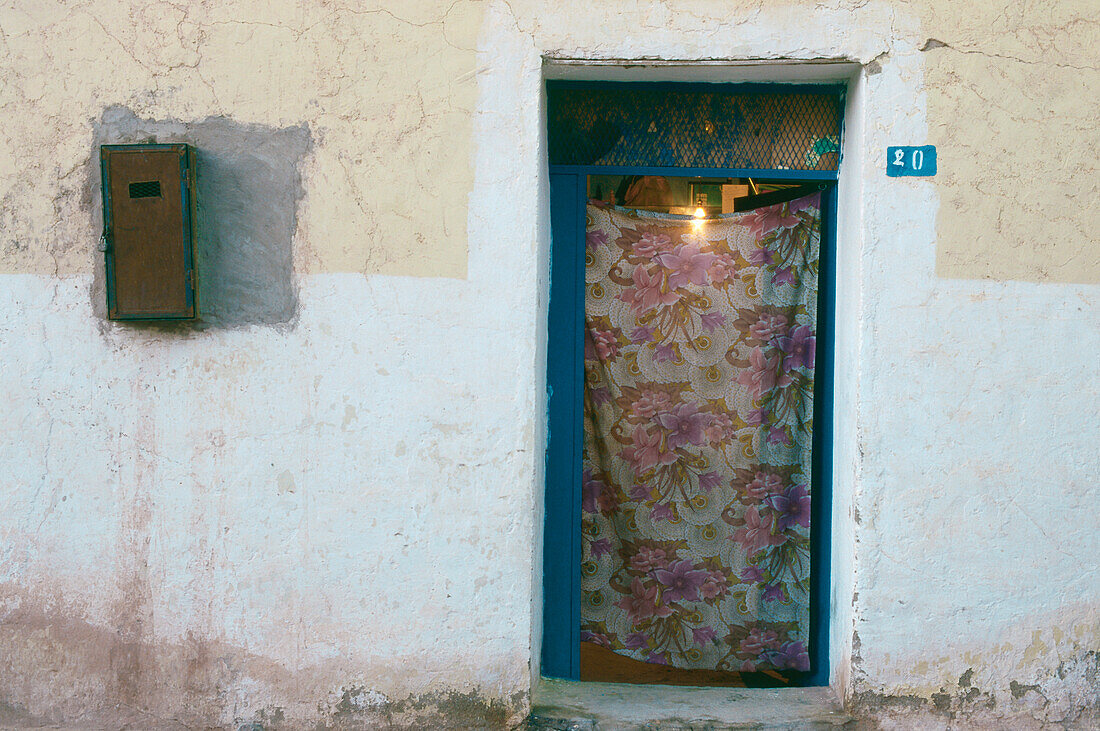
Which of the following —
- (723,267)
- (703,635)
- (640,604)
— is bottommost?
(703,635)

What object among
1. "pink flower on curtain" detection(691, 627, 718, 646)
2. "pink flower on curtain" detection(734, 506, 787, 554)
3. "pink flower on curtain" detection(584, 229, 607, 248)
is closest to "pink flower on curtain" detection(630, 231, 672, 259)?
"pink flower on curtain" detection(584, 229, 607, 248)

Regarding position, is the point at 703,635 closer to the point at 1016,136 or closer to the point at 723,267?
the point at 723,267

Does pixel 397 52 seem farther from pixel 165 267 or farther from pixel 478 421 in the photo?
pixel 478 421

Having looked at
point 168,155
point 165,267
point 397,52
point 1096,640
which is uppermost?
point 397,52

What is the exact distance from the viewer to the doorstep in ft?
8.91

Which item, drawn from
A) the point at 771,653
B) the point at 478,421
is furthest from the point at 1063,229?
the point at 478,421

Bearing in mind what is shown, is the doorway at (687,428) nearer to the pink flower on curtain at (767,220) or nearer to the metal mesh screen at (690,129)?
the pink flower on curtain at (767,220)

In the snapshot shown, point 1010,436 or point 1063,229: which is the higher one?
point 1063,229

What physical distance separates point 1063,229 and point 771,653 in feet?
6.21

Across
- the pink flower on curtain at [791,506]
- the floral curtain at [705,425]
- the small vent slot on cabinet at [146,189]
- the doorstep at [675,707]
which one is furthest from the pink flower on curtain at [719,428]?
the small vent slot on cabinet at [146,189]

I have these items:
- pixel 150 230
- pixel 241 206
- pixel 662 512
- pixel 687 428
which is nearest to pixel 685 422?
pixel 687 428

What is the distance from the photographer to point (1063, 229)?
269 cm

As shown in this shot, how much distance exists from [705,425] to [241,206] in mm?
1928

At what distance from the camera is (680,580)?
3.20m
